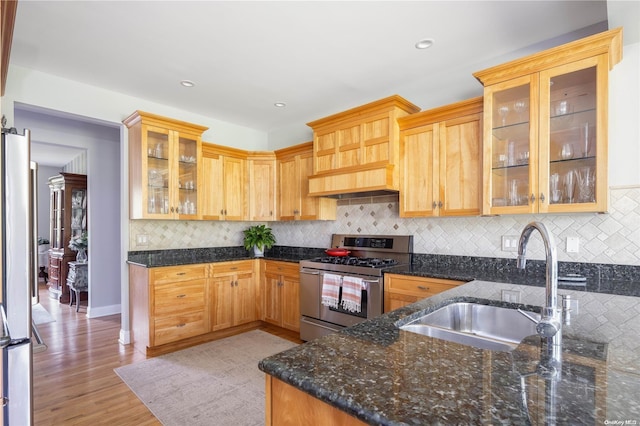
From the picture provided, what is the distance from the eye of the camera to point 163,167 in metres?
3.67

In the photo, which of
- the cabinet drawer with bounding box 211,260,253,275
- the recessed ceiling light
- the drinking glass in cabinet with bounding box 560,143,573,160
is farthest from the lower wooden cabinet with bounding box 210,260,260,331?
the drinking glass in cabinet with bounding box 560,143,573,160

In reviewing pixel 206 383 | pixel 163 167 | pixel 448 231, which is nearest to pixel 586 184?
pixel 448 231

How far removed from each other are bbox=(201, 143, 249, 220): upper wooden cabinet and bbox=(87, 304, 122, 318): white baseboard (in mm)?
2313

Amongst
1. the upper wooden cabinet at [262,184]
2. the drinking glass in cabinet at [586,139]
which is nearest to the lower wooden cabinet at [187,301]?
the upper wooden cabinet at [262,184]

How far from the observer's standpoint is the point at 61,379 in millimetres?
2771

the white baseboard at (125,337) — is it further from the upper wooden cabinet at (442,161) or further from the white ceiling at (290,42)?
the upper wooden cabinet at (442,161)

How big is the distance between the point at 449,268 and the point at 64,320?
4.99m

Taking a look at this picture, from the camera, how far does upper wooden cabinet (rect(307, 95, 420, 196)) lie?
10.2 feet

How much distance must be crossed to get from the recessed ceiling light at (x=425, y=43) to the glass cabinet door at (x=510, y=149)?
0.59 m

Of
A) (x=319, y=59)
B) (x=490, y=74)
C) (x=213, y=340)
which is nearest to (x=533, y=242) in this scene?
(x=490, y=74)

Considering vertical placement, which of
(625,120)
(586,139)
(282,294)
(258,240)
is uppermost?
(625,120)

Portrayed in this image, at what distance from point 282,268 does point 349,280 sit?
1.09 m

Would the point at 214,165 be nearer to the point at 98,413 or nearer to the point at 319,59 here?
the point at 319,59

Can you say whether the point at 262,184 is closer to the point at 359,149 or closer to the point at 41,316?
the point at 359,149
